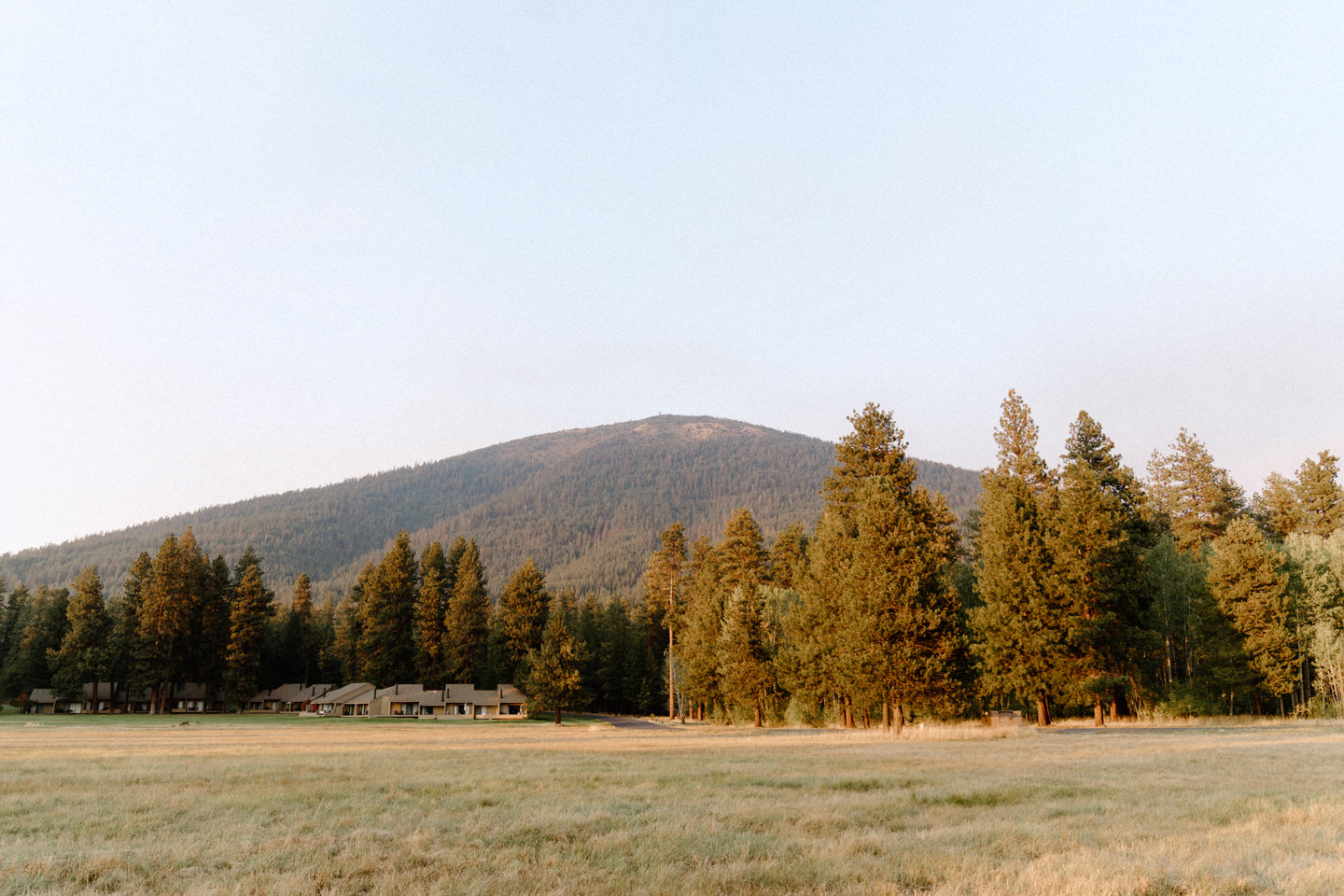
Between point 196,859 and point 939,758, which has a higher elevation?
point 196,859

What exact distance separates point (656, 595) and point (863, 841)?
7916cm

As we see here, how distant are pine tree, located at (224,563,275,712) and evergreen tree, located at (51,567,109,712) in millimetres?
12133

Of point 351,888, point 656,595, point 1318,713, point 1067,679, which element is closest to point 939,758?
point 351,888

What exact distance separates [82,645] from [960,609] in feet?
289

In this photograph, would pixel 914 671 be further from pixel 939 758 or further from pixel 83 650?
pixel 83 650

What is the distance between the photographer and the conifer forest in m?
36.4

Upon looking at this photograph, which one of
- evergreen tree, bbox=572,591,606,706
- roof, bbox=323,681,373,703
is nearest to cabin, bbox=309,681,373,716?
roof, bbox=323,681,373,703

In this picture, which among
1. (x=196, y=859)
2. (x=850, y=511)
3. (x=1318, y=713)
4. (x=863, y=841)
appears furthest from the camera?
(x=850, y=511)

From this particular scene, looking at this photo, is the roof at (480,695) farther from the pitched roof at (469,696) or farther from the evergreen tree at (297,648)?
the evergreen tree at (297,648)

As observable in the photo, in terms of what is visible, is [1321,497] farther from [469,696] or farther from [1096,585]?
[469,696]

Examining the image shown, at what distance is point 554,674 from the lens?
64750mm

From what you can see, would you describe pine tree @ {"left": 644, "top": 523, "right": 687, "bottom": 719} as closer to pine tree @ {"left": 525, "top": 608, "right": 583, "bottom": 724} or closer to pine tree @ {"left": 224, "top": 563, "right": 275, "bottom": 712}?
pine tree @ {"left": 525, "top": 608, "right": 583, "bottom": 724}

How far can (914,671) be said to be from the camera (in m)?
34.9

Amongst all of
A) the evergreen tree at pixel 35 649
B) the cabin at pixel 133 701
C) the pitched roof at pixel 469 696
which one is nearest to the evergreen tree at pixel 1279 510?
the pitched roof at pixel 469 696
